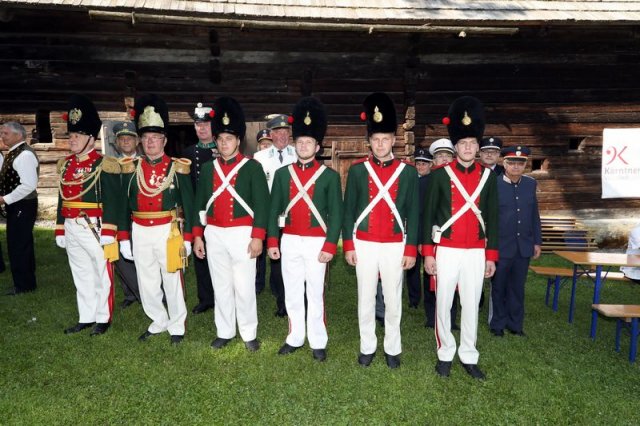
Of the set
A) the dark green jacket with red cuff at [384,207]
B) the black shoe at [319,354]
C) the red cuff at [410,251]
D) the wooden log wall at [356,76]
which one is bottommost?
the black shoe at [319,354]

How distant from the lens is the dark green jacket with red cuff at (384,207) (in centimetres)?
405

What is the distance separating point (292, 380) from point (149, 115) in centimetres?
280

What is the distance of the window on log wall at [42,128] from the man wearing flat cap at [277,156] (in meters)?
5.97

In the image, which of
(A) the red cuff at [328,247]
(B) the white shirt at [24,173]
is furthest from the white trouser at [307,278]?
(B) the white shirt at [24,173]

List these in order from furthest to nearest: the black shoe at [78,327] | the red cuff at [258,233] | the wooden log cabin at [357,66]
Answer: the wooden log cabin at [357,66]
the black shoe at [78,327]
the red cuff at [258,233]

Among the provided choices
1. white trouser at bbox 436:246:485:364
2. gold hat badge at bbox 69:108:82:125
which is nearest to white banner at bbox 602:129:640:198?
white trouser at bbox 436:246:485:364

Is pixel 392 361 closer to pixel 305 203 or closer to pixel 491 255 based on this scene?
pixel 491 255

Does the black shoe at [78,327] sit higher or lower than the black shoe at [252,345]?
higher

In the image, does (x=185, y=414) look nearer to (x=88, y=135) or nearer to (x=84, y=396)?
(x=84, y=396)

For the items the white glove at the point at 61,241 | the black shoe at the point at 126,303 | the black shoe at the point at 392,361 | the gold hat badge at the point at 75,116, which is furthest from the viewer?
the black shoe at the point at 126,303

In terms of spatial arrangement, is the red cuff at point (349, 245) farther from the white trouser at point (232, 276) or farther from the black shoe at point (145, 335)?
the black shoe at point (145, 335)

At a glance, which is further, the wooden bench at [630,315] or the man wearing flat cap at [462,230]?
the wooden bench at [630,315]

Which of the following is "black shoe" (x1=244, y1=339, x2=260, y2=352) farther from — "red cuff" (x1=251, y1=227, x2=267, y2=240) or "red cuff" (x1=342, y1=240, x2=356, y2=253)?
"red cuff" (x1=342, y1=240, x2=356, y2=253)

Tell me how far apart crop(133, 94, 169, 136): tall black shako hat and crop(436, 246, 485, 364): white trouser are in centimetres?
291
